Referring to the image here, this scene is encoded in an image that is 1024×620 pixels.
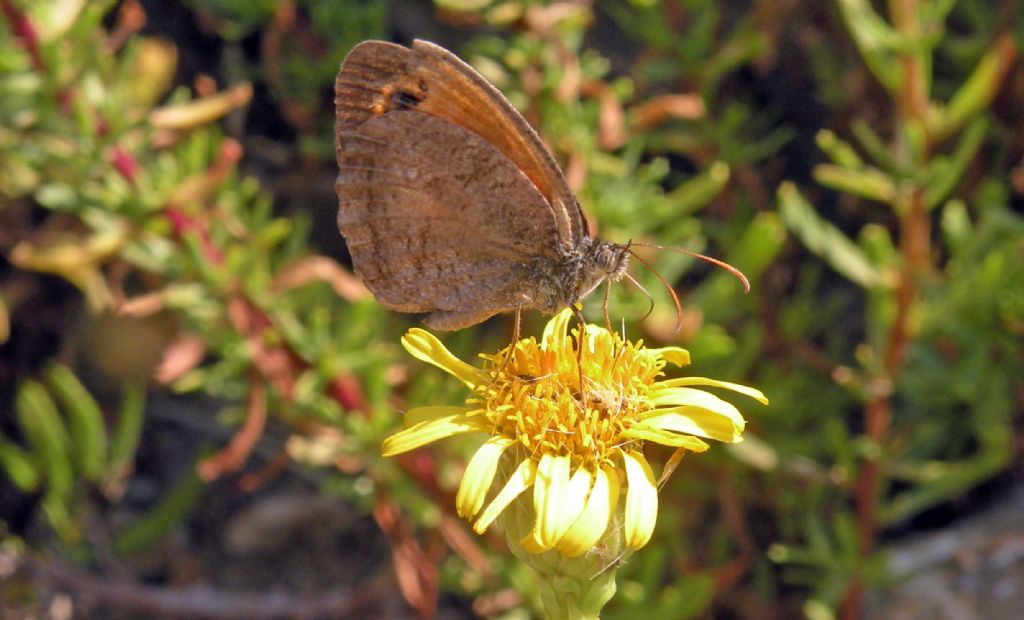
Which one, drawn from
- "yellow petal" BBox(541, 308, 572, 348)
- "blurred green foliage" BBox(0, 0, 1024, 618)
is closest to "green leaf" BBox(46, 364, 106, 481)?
"blurred green foliage" BBox(0, 0, 1024, 618)

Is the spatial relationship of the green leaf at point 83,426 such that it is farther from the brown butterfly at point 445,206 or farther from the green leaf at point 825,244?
the green leaf at point 825,244

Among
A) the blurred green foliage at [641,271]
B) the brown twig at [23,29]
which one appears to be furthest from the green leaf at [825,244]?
the brown twig at [23,29]

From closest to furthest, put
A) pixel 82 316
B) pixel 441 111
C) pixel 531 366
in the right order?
pixel 531 366, pixel 441 111, pixel 82 316

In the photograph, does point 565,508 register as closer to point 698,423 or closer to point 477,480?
point 477,480

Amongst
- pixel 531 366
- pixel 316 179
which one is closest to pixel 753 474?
pixel 531 366

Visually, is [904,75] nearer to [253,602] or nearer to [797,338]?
[797,338]

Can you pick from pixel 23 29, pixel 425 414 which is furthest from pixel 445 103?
pixel 23 29

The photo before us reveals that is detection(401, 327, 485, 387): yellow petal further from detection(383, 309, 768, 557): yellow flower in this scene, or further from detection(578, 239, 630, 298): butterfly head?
detection(578, 239, 630, 298): butterfly head
